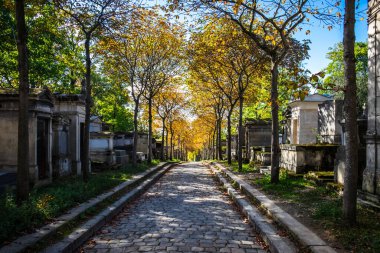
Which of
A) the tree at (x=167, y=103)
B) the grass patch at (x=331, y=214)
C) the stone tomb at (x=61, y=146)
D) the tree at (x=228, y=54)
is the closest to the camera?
the grass patch at (x=331, y=214)

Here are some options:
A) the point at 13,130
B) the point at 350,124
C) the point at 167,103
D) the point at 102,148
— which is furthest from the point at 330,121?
the point at 167,103

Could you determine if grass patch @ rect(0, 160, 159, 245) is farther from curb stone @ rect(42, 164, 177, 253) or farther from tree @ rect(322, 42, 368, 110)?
tree @ rect(322, 42, 368, 110)

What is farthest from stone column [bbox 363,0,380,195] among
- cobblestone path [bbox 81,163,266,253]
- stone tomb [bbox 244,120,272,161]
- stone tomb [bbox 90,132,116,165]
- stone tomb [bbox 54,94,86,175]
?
stone tomb [bbox 244,120,272,161]

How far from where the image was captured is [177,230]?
6078mm

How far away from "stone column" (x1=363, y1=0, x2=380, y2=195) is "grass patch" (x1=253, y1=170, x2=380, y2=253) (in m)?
0.81

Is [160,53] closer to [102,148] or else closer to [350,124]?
[102,148]

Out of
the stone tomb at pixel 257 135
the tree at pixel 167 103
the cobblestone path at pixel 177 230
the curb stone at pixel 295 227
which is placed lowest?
the cobblestone path at pixel 177 230

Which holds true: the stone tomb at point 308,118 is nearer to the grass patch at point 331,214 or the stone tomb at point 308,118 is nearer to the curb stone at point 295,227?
the grass patch at point 331,214

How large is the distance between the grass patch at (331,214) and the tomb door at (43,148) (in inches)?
296

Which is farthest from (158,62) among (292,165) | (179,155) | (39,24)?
(179,155)

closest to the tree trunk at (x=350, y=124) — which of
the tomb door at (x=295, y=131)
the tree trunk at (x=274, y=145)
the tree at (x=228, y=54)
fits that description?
the tree trunk at (x=274, y=145)

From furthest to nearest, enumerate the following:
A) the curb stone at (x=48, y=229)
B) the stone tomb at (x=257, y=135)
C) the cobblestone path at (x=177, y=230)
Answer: the stone tomb at (x=257, y=135), the cobblestone path at (x=177, y=230), the curb stone at (x=48, y=229)

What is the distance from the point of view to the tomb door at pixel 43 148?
1099 centimetres

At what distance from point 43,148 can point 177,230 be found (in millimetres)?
7263
